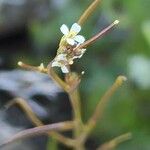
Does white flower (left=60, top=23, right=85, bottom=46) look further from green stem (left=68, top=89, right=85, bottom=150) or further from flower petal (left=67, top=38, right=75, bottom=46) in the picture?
green stem (left=68, top=89, right=85, bottom=150)

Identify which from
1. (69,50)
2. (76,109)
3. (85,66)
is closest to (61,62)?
(69,50)

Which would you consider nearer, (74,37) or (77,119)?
(74,37)

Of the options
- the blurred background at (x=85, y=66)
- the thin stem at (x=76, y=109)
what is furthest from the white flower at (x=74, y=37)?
the blurred background at (x=85, y=66)

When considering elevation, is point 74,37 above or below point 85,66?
below

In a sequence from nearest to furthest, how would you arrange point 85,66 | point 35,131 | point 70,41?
point 70,41
point 35,131
point 85,66

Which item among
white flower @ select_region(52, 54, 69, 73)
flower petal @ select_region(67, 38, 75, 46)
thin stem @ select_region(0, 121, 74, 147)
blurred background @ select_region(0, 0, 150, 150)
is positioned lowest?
white flower @ select_region(52, 54, 69, 73)

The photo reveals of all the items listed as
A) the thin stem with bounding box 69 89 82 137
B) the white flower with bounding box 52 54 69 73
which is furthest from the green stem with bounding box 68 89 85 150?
the white flower with bounding box 52 54 69 73

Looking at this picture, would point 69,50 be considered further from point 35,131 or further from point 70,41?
point 35,131

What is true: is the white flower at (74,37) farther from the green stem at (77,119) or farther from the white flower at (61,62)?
the green stem at (77,119)

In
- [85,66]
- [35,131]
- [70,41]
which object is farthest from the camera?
[85,66]
